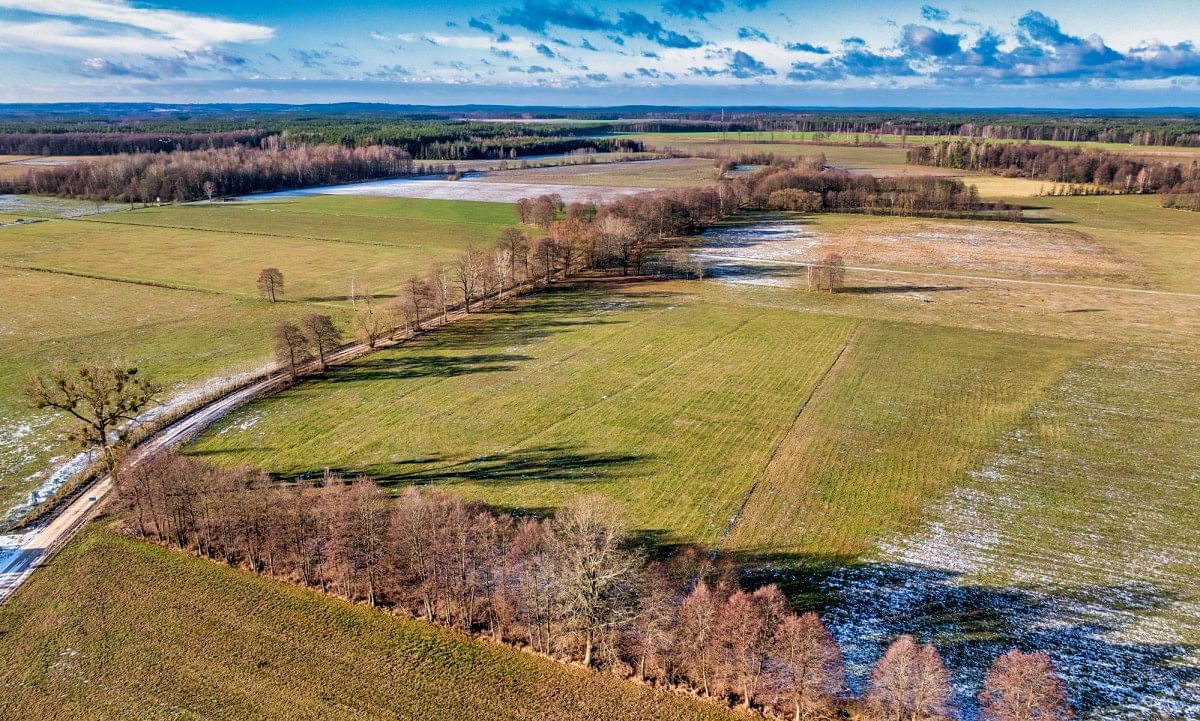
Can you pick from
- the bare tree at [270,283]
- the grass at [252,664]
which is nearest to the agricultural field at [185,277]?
the bare tree at [270,283]

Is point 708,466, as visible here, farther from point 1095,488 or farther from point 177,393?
point 177,393

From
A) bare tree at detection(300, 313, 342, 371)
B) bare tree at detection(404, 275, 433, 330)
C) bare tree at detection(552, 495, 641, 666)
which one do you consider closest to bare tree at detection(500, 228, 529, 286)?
bare tree at detection(404, 275, 433, 330)

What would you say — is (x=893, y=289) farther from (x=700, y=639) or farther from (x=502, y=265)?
(x=700, y=639)

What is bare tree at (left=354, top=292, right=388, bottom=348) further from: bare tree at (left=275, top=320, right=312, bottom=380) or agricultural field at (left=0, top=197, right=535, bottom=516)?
bare tree at (left=275, top=320, right=312, bottom=380)

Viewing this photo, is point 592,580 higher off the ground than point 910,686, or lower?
higher

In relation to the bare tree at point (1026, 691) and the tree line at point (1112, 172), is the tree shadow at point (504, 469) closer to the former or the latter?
the bare tree at point (1026, 691)

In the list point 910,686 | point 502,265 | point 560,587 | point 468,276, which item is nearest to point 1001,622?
point 910,686

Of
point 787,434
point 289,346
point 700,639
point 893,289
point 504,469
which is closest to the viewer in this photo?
point 700,639
